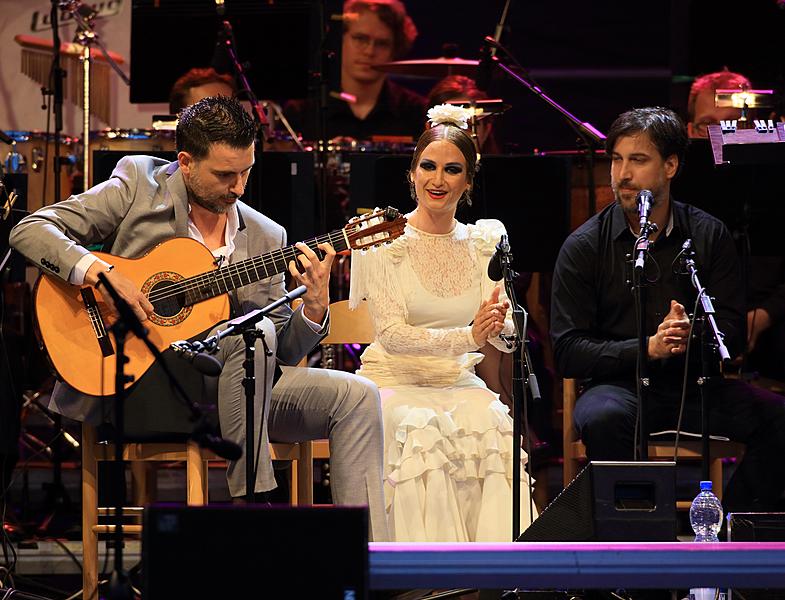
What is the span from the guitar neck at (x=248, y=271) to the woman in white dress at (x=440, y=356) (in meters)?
0.68

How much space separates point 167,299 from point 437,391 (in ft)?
3.79

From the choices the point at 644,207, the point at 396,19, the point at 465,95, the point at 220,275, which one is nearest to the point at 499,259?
the point at 644,207

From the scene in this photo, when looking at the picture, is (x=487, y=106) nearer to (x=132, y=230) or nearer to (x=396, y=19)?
(x=132, y=230)

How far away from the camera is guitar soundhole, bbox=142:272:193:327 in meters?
3.87

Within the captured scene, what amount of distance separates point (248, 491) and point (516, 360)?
3.05ft

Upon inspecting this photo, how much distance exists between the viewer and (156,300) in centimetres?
387

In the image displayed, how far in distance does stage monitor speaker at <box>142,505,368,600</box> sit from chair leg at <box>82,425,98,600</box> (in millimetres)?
1692

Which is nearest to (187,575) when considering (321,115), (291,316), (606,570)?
(606,570)

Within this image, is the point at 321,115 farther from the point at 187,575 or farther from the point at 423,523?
the point at 187,575

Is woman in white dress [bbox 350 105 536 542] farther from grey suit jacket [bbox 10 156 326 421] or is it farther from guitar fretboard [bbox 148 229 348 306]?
guitar fretboard [bbox 148 229 348 306]

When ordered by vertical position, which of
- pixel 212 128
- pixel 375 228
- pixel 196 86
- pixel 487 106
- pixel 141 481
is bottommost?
pixel 141 481


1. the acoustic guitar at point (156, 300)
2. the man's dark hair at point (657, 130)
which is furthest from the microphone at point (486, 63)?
the acoustic guitar at point (156, 300)

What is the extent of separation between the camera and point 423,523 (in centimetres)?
416

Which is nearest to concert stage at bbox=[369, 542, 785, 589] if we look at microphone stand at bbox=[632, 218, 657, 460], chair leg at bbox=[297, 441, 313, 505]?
microphone stand at bbox=[632, 218, 657, 460]
